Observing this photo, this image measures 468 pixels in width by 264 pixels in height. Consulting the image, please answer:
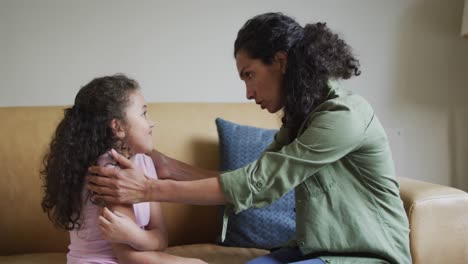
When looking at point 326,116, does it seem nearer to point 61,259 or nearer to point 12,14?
point 61,259

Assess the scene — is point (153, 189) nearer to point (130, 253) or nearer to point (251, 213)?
point (130, 253)

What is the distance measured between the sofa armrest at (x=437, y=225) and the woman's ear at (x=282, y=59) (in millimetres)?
591

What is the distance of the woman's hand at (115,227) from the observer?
1.13 meters

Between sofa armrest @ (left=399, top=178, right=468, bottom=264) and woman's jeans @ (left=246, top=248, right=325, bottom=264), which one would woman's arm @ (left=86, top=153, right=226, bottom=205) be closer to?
woman's jeans @ (left=246, top=248, right=325, bottom=264)

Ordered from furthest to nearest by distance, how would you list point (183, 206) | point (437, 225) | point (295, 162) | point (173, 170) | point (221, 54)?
point (221, 54) → point (183, 206) → point (173, 170) → point (437, 225) → point (295, 162)

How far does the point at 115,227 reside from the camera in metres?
A: 1.13

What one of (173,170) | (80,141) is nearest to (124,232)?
(80,141)

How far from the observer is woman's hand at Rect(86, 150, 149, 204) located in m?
1.10

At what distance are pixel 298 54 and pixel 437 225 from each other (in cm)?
70

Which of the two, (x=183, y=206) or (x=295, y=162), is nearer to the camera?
(x=295, y=162)

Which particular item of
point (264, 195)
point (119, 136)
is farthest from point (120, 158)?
point (264, 195)

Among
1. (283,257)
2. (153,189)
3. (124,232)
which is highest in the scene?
(153,189)

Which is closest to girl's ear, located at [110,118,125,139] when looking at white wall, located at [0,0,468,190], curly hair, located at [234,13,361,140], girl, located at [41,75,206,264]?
girl, located at [41,75,206,264]

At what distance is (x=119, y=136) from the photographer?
1281mm
